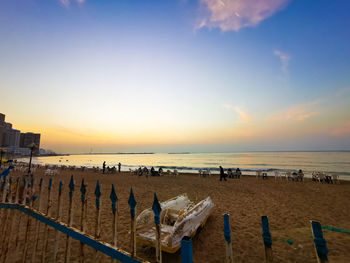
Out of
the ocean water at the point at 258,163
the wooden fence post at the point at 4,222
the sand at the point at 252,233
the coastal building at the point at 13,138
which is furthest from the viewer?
the coastal building at the point at 13,138

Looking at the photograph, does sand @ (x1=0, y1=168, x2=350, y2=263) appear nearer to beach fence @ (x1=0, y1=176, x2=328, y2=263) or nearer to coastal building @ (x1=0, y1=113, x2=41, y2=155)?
beach fence @ (x1=0, y1=176, x2=328, y2=263)

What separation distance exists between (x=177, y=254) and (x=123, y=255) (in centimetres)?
370

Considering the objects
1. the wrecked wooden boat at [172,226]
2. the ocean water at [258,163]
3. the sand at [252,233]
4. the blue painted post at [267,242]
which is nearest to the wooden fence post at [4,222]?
the sand at [252,233]

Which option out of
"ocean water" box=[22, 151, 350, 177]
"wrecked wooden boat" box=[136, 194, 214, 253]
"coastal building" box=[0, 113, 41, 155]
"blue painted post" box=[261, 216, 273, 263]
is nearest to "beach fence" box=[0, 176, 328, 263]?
"blue painted post" box=[261, 216, 273, 263]

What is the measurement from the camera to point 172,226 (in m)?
5.69

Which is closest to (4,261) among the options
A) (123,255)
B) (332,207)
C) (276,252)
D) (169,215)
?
(123,255)

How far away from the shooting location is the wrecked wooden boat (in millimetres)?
4457

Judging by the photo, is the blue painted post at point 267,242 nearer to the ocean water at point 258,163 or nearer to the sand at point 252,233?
the sand at point 252,233

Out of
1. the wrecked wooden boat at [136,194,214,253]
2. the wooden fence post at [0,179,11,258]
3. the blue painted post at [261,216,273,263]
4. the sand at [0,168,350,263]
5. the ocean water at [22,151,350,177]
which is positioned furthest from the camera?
the ocean water at [22,151,350,177]

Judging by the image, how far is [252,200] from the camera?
11.2 meters

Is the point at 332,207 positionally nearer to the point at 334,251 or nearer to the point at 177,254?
the point at 334,251

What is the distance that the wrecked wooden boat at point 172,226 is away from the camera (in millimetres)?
4457

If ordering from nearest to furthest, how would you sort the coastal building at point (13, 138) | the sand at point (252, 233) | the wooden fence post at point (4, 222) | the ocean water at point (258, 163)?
the wooden fence post at point (4, 222) → the sand at point (252, 233) → the ocean water at point (258, 163) → the coastal building at point (13, 138)

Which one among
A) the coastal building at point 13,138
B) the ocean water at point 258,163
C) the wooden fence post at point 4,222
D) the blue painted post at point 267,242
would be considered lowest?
the ocean water at point 258,163
